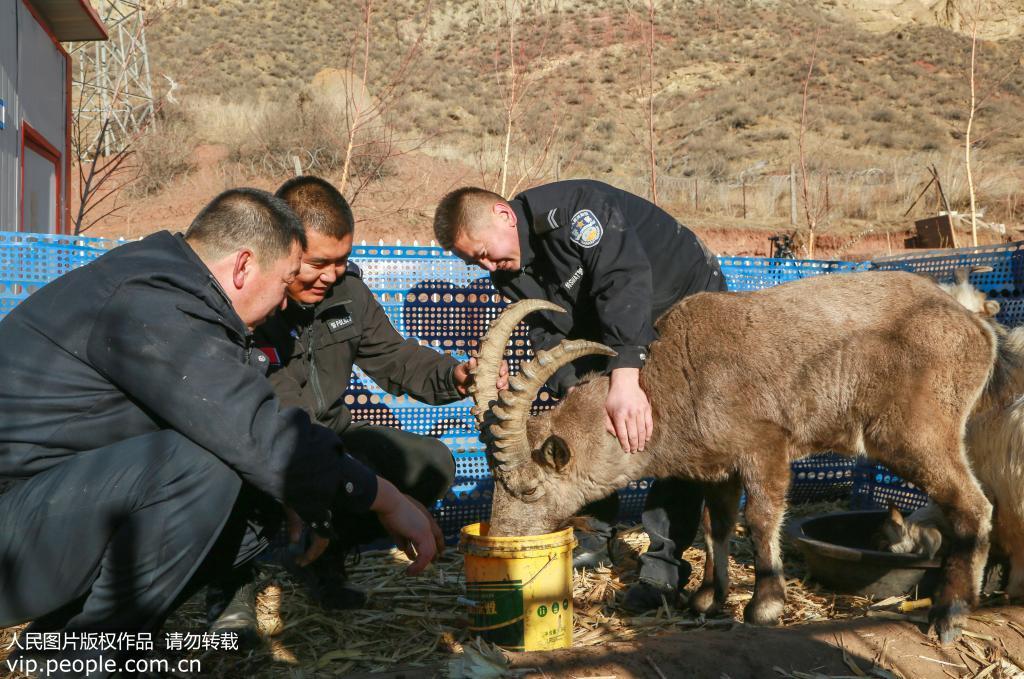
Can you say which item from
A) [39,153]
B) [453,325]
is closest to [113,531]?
[453,325]

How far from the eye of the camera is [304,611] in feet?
15.4

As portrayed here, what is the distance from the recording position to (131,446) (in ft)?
9.95

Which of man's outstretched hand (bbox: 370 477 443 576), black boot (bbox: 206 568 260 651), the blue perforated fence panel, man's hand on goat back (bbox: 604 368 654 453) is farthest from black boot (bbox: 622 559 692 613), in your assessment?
the blue perforated fence panel

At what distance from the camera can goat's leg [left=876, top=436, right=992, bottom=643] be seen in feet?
13.7

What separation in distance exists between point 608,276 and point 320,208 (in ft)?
5.29

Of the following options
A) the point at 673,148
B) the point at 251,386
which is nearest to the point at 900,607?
the point at 251,386

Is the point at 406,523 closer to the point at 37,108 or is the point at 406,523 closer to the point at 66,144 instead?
the point at 37,108

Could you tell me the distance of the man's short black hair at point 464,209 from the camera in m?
4.63

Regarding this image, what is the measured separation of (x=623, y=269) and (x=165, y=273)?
2444 mm

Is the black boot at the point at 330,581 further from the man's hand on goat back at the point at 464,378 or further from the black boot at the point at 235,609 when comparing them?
the man's hand on goat back at the point at 464,378

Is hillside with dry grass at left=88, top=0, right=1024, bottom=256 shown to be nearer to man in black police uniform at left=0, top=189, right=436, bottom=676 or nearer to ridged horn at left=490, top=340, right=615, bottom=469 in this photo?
ridged horn at left=490, top=340, right=615, bottom=469

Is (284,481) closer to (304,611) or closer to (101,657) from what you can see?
(101,657)

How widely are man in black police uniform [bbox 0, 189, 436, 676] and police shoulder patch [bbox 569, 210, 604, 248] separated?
201 cm

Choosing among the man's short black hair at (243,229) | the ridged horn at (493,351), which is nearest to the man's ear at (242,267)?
the man's short black hair at (243,229)
